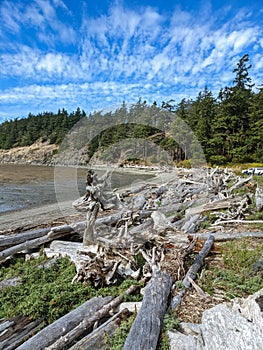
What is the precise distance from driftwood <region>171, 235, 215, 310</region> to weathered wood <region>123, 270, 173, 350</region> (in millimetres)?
165

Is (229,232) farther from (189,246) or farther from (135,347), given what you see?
(135,347)

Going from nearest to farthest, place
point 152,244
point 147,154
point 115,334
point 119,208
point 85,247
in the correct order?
point 115,334, point 85,247, point 152,244, point 119,208, point 147,154

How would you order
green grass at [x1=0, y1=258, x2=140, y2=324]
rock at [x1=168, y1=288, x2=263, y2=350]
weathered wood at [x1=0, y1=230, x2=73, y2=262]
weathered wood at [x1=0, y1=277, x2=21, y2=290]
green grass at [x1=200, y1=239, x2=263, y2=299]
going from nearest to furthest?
rock at [x1=168, y1=288, x2=263, y2=350] < green grass at [x1=0, y1=258, x2=140, y2=324] < green grass at [x1=200, y1=239, x2=263, y2=299] < weathered wood at [x1=0, y1=277, x2=21, y2=290] < weathered wood at [x1=0, y1=230, x2=73, y2=262]

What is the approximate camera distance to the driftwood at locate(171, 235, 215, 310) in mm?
3949

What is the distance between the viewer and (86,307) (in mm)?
3771

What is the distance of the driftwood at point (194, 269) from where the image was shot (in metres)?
3.95

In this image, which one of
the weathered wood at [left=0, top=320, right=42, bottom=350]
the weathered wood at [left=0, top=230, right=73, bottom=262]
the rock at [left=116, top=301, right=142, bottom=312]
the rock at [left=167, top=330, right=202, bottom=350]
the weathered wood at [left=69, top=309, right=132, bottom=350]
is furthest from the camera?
the weathered wood at [left=0, top=230, right=73, bottom=262]

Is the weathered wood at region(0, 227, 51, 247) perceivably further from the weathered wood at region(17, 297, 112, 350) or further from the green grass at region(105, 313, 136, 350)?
the green grass at region(105, 313, 136, 350)

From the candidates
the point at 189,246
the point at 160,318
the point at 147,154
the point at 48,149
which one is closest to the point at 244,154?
the point at 147,154

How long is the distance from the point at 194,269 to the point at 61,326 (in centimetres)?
294

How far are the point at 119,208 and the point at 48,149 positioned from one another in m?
80.3

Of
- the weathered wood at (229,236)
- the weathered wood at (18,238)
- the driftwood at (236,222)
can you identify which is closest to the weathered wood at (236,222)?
the driftwood at (236,222)

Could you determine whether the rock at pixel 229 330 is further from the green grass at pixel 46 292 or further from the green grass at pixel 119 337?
the green grass at pixel 46 292

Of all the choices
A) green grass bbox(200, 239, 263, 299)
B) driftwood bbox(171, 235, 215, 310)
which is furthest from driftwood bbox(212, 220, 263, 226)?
green grass bbox(200, 239, 263, 299)
